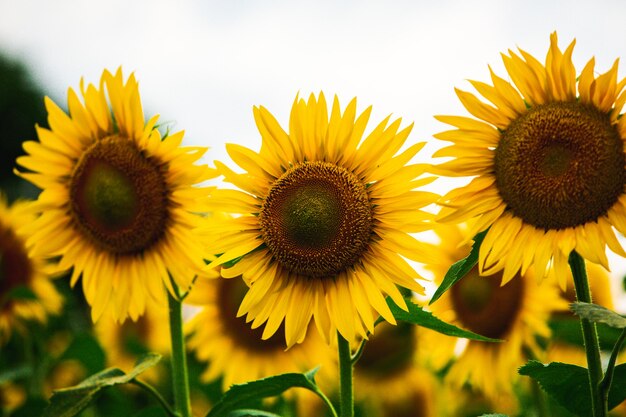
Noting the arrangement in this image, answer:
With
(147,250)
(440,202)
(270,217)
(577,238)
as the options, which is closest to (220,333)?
(147,250)

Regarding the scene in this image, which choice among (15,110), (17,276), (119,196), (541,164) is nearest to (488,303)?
(541,164)

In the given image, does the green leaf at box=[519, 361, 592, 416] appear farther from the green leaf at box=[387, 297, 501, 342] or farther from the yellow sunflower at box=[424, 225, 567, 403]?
the yellow sunflower at box=[424, 225, 567, 403]

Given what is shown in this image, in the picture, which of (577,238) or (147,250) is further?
(147,250)

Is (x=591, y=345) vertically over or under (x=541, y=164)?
under

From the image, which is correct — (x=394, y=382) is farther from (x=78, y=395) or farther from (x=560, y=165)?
(x=560, y=165)

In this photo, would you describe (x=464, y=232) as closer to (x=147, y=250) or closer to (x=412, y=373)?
(x=412, y=373)

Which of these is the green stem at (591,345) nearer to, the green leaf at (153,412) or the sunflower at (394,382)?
the green leaf at (153,412)
